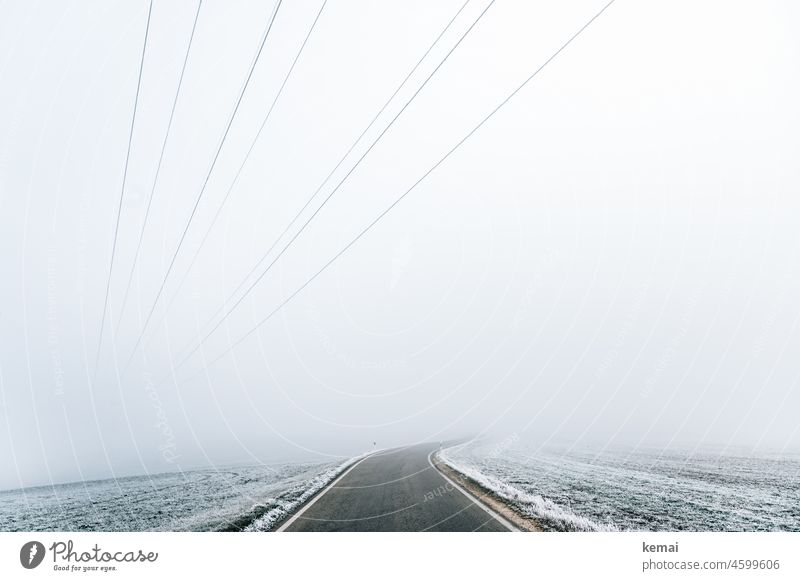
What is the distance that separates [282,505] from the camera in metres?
8.81

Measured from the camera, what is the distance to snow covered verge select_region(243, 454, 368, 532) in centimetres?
730

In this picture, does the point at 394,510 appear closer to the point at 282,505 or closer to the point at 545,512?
the point at 282,505

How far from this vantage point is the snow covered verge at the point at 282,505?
7297 millimetres

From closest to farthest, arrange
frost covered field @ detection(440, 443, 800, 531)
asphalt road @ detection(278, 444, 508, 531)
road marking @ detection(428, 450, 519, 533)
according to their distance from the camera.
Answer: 1. road marking @ detection(428, 450, 519, 533)
2. asphalt road @ detection(278, 444, 508, 531)
3. frost covered field @ detection(440, 443, 800, 531)

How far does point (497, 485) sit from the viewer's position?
1036 centimetres

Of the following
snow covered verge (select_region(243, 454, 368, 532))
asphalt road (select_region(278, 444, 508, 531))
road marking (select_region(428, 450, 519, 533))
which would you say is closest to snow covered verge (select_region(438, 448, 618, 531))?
road marking (select_region(428, 450, 519, 533))

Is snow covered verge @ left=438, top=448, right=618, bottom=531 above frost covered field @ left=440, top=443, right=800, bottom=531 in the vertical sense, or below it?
above

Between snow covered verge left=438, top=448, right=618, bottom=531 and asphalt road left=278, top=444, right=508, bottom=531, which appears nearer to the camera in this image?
snow covered verge left=438, top=448, right=618, bottom=531

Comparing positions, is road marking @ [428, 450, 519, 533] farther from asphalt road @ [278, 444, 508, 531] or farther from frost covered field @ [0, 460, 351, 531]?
frost covered field @ [0, 460, 351, 531]

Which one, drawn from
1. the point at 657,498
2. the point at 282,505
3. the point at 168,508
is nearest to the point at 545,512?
the point at 657,498

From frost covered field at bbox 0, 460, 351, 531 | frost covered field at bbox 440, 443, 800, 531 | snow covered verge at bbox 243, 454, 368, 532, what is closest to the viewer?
frost covered field at bbox 440, 443, 800, 531
